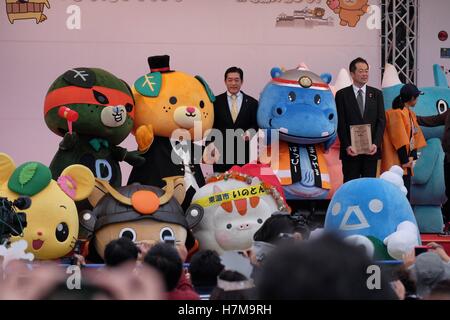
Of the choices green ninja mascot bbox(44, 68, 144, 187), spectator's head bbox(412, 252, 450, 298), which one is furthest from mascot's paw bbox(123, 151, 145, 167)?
spectator's head bbox(412, 252, 450, 298)

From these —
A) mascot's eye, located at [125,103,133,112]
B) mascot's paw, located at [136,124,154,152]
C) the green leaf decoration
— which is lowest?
the green leaf decoration

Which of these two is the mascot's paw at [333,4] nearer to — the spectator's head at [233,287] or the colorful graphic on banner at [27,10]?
the colorful graphic on banner at [27,10]

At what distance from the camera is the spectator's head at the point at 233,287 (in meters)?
2.47

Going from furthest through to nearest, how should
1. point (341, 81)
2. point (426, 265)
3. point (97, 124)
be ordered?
point (341, 81) → point (97, 124) → point (426, 265)

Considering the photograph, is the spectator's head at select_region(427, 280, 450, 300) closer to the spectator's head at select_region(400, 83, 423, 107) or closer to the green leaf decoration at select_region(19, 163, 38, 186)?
the green leaf decoration at select_region(19, 163, 38, 186)

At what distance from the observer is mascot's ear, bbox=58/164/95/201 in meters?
5.03

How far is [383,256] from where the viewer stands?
15.1 feet

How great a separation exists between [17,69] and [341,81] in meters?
3.03

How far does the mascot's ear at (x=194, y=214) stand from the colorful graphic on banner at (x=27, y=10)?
132 inches

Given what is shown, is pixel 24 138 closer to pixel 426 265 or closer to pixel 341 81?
pixel 341 81

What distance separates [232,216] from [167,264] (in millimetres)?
2568

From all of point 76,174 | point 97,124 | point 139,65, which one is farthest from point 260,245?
point 139,65

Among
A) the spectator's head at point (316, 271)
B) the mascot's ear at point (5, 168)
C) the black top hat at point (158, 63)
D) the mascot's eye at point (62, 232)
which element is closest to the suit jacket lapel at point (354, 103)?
the black top hat at point (158, 63)

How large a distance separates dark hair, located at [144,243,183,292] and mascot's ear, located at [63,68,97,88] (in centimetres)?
299
